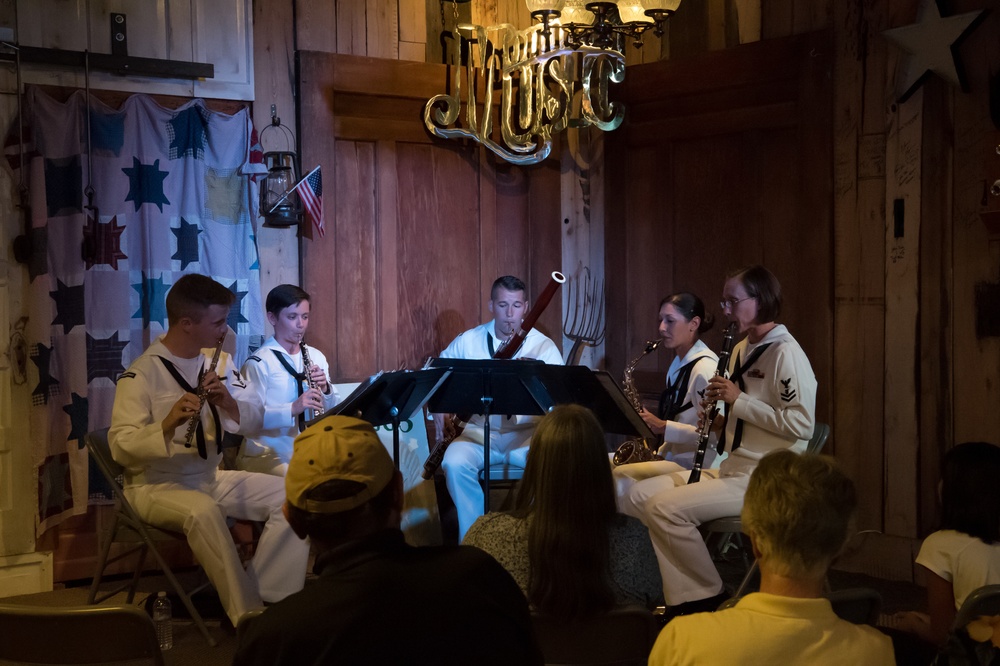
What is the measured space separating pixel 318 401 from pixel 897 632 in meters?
2.76

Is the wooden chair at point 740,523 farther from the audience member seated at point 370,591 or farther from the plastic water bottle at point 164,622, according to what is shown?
the plastic water bottle at point 164,622

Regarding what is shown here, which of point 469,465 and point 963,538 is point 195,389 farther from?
point 963,538

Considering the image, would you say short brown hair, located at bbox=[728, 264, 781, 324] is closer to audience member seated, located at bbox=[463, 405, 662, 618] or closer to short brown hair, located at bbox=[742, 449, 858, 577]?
audience member seated, located at bbox=[463, 405, 662, 618]

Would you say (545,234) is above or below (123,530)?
above

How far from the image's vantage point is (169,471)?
3842 mm

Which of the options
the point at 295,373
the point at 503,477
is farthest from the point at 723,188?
the point at 295,373

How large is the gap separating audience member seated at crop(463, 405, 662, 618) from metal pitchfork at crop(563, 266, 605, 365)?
2.93 meters

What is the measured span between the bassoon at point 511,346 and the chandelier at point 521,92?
1.03 metres

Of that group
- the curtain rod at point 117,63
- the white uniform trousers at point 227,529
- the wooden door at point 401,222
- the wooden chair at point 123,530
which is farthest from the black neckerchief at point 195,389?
the curtain rod at point 117,63

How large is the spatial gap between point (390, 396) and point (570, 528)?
1452 millimetres

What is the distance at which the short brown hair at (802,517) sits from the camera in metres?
1.60

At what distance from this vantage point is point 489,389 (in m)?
3.86

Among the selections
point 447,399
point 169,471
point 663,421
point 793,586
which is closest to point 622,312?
point 663,421

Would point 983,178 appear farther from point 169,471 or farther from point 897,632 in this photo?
point 169,471
